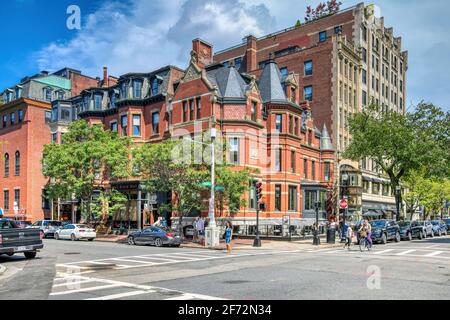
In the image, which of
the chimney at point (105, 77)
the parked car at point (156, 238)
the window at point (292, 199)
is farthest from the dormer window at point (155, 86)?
the parked car at point (156, 238)

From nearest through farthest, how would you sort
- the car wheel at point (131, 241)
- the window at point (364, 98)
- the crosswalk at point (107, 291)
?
the crosswalk at point (107, 291)
the car wheel at point (131, 241)
the window at point (364, 98)

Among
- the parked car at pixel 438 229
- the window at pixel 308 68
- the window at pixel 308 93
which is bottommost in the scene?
the parked car at pixel 438 229

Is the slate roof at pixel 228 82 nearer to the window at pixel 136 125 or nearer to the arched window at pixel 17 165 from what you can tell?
the window at pixel 136 125

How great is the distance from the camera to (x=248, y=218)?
3725 centimetres

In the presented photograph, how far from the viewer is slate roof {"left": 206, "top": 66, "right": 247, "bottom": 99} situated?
1497 inches

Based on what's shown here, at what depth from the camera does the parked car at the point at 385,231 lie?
3072cm

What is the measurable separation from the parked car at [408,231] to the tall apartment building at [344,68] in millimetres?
10493

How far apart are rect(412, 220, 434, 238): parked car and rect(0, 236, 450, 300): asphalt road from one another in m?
18.9

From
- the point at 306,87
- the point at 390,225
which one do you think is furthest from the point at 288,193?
the point at 306,87

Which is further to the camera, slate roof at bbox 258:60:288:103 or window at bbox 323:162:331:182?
window at bbox 323:162:331:182

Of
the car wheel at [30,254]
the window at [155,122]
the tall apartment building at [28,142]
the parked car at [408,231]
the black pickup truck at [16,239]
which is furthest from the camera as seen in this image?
the tall apartment building at [28,142]

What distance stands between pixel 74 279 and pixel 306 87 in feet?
150

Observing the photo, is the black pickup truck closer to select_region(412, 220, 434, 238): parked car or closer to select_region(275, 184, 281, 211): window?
select_region(275, 184, 281, 211): window

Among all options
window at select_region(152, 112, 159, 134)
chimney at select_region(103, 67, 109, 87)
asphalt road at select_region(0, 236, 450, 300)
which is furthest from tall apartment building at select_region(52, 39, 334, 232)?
asphalt road at select_region(0, 236, 450, 300)
